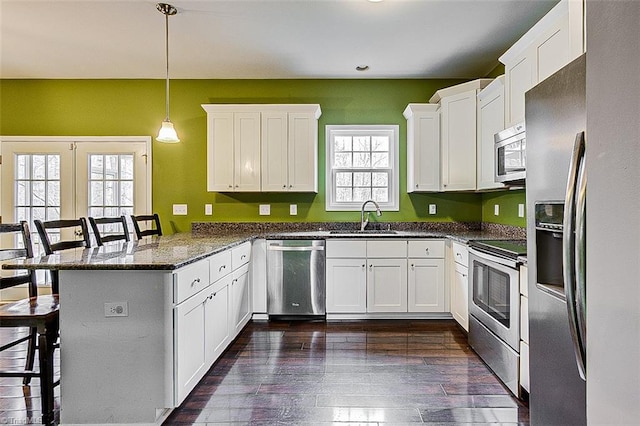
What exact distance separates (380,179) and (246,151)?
62.5 inches

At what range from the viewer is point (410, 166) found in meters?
4.21

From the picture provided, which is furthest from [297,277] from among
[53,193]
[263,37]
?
[53,193]

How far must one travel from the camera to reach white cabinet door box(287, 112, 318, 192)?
405cm

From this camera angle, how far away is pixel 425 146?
160 inches

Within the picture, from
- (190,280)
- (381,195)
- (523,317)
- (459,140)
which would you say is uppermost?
(459,140)

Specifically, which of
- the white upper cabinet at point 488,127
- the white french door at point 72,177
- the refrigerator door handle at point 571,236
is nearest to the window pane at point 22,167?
the white french door at point 72,177

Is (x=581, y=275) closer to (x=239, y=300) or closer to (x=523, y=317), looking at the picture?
(x=523, y=317)

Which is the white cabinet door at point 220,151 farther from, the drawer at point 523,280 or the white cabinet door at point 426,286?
the drawer at point 523,280

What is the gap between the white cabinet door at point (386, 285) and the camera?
3760 millimetres

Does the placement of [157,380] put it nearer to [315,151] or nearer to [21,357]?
[21,357]

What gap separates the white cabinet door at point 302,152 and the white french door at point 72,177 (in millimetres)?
1728

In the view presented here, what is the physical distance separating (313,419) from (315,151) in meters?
2.73

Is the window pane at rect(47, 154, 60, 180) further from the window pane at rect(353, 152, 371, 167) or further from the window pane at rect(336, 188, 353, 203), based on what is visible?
the window pane at rect(353, 152, 371, 167)

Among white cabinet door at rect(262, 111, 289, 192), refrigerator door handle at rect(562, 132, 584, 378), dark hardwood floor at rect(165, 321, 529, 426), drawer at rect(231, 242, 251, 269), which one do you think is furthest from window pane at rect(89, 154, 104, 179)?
refrigerator door handle at rect(562, 132, 584, 378)
